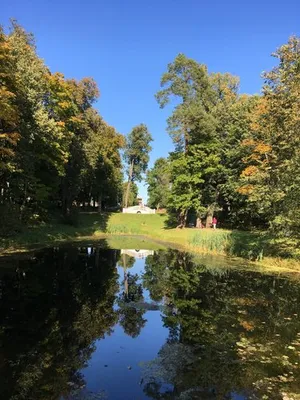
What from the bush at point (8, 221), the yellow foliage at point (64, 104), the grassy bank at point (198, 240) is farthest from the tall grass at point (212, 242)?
the yellow foliage at point (64, 104)

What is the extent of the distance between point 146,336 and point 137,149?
63.0 meters

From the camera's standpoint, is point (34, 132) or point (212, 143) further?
point (212, 143)

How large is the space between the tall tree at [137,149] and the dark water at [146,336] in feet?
182

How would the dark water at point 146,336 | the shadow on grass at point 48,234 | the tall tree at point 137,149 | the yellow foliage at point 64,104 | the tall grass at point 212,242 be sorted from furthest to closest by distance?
the tall tree at point 137,149 → the yellow foliage at point 64,104 → the tall grass at point 212,242 → the shadow on grass at point 48,234 → the dark water at point 146,336

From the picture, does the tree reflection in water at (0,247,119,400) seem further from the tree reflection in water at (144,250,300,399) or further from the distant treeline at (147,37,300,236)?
the distant treeline at (147,37,300,236)

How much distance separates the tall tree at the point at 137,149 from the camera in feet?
231

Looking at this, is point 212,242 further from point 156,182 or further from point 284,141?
point 156,182

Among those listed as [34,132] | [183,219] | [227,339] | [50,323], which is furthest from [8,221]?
[183,219]

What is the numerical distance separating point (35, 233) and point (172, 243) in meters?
12.1

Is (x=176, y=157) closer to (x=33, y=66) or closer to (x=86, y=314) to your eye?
(x=33, y=66)

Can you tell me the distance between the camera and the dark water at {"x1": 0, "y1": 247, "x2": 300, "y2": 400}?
6242mm

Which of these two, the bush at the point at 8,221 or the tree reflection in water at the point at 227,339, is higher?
the bush at the point at 8,221

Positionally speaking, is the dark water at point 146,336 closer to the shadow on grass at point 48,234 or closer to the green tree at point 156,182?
the shadow on grass at point 48,234

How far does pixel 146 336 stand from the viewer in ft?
29.6
